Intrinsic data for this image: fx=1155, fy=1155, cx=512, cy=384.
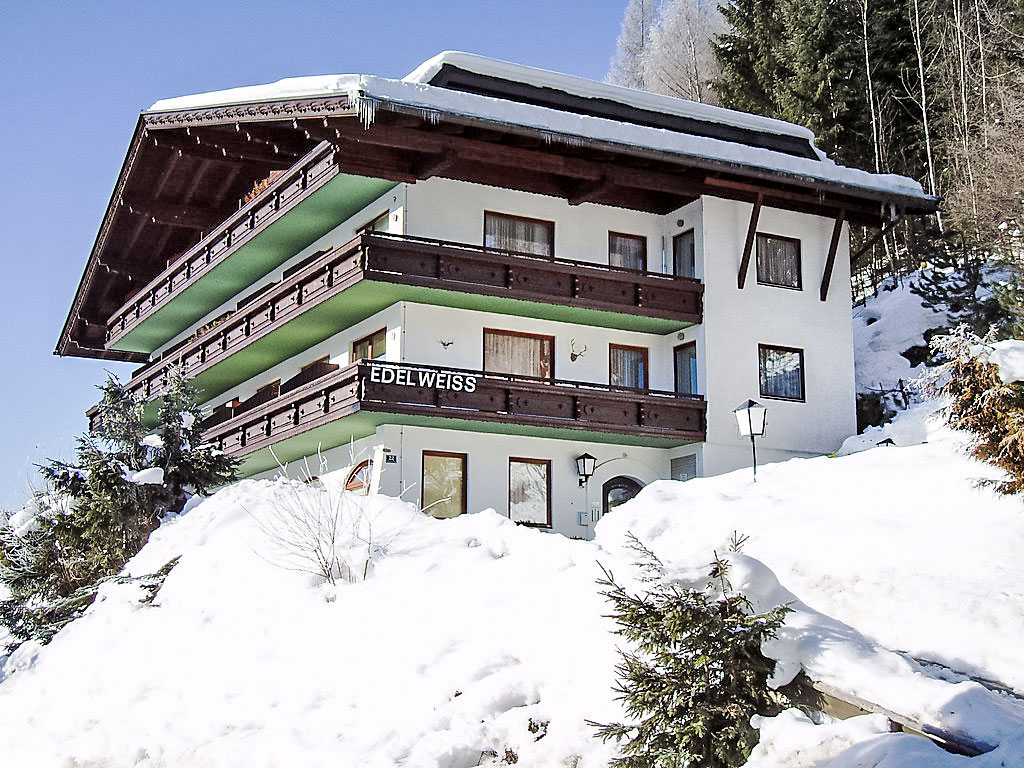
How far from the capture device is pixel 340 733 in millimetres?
11180

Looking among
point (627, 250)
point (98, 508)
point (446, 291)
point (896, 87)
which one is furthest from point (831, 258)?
point (896, 87)

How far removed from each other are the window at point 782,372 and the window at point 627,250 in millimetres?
3320

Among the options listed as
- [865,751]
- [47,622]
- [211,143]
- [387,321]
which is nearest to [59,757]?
[47,622]

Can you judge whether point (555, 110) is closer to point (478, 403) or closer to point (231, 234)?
point (478, 403)

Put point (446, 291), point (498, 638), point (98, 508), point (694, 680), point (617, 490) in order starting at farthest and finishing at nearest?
1. point (617, 490)
2. point (446, 291)
3. point (98, 508)
4. point (498, 638)
5. point (694, 680)

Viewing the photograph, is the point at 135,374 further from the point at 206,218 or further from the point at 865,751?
the point at 865,751

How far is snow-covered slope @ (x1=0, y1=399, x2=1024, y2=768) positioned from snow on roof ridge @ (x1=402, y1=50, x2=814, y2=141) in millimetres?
11474

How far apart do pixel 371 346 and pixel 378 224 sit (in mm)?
2600

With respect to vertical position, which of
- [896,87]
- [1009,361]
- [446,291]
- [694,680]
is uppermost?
[896,87]

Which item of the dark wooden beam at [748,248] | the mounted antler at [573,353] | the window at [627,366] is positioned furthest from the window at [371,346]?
the dark wooden beam at [748,248]

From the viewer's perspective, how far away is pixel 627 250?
2614 centimetres

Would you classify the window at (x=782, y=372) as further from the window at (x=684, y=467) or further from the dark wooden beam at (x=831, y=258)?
the window at (x=684, y=467)

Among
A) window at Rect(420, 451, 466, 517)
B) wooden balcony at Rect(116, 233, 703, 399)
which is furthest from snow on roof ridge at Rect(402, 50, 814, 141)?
window at Rect(420, 451, 466, 517)

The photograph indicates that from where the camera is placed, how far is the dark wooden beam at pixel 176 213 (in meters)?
30.3
